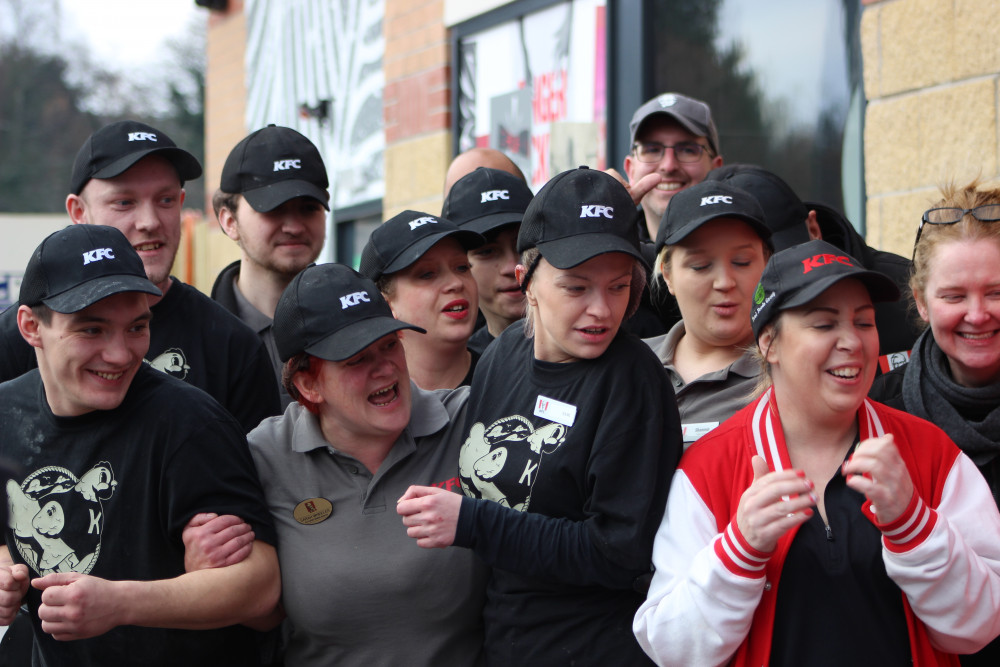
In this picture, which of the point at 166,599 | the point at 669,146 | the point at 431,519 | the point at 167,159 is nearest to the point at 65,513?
the point at 166,599

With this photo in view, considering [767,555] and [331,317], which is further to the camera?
[331,317]

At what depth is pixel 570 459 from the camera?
228 cm

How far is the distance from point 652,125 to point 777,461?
213 centimetres

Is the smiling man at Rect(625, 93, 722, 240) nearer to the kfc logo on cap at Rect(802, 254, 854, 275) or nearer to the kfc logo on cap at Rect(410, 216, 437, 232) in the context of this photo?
the kfc logo on cap at Rect(410, 216, 437, 232)

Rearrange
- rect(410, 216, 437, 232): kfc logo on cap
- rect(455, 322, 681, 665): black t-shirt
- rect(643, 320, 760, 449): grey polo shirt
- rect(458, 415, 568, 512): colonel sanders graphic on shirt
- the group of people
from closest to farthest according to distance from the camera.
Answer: the group of people, rect(455, 322, 681, 665): black t-shirt, rect(458, 415, 568, 512): colonel sanders graphic on shirt, rect(643, 320, 760, 449): grey polo shirt, rect(410, 216, 437, 232): kfc logo on cap

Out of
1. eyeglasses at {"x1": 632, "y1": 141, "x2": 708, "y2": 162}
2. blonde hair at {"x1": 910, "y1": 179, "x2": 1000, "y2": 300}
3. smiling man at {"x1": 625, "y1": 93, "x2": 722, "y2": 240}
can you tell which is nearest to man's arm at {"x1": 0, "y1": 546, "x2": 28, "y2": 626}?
blonde hair at {"x1": 910, "y1": 179, "x2": 1000, "y2": 300}

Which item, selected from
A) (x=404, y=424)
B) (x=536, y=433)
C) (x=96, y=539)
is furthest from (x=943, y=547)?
(x=96, y=539)

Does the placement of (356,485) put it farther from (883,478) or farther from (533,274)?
(883,478)

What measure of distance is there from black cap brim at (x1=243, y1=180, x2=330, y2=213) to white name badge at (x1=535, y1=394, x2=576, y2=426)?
64.1 inches

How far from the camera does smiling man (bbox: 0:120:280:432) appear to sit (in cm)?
296

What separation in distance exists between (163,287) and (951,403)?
7.41ft

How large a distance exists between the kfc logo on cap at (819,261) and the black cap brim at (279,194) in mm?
2064

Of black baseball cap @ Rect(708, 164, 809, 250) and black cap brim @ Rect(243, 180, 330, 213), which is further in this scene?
black cap brim @ Rect(243, 180, 330, 213)

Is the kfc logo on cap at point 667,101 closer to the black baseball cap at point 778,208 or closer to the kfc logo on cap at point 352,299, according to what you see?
the black baseball cap at point 778,208
